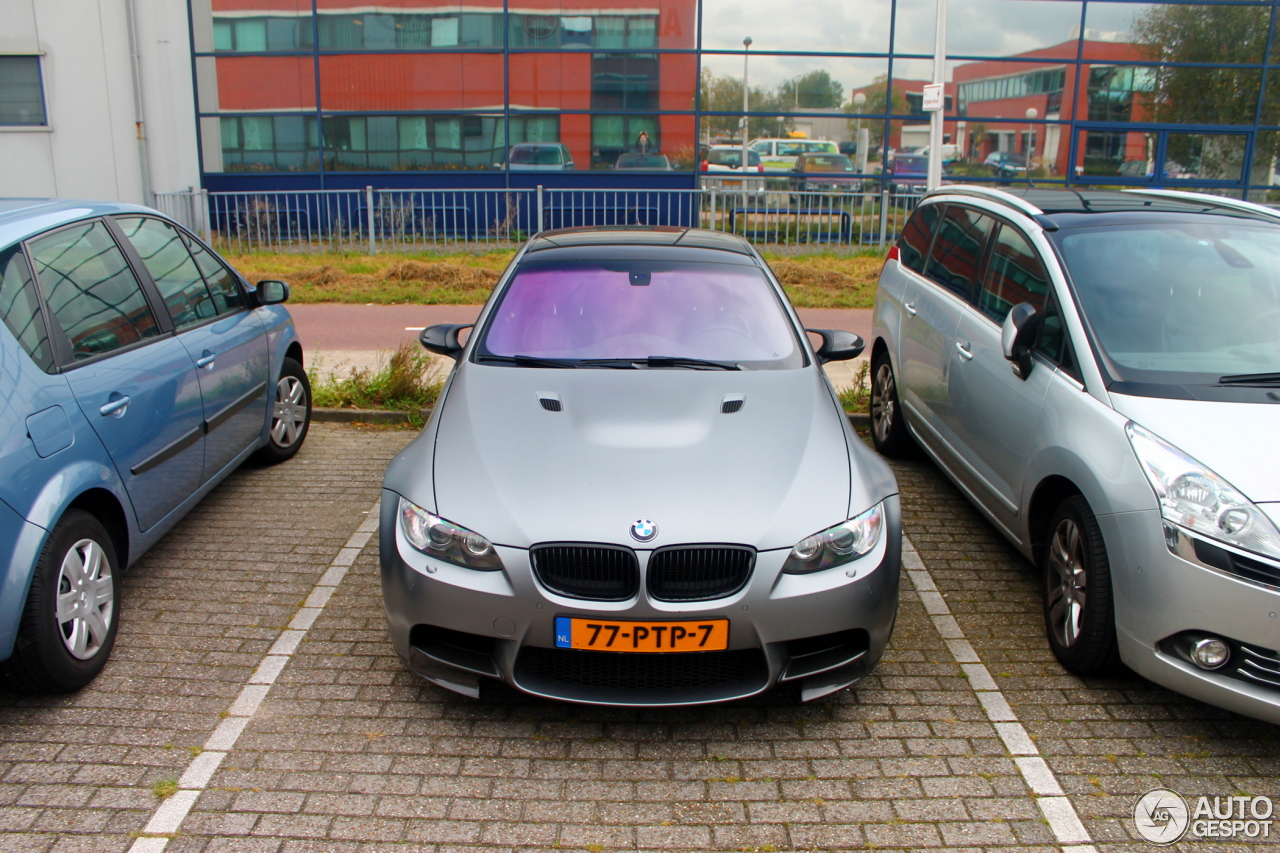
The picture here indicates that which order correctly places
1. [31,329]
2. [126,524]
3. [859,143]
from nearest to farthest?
[31,329] → [126,524] → [859,143]

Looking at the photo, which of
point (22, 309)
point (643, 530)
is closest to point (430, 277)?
point (22, 309)

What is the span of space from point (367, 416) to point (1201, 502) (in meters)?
5.54

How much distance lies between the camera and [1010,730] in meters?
3.47

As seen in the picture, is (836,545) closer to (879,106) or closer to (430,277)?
(430,277)

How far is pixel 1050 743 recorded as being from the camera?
339 cm

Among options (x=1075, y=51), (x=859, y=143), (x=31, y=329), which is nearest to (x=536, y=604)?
(x=31, y=329)

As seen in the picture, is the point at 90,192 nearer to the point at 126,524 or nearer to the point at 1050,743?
the point at 126,524

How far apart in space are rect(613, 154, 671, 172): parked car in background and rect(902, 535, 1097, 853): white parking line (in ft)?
52.0

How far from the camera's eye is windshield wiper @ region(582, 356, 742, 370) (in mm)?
4254

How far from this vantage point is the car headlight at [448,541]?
3234 mm

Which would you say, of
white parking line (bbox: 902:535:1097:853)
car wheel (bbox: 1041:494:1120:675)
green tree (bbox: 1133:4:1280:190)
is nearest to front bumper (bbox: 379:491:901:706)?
white parking line (bbox: 902:535:1097:853)

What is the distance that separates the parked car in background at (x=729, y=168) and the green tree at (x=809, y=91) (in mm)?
1201

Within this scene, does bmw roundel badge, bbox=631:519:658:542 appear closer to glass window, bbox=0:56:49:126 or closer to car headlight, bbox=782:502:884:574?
car headlight, bbox=782:502:884:574

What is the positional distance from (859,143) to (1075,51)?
453 centimetres
